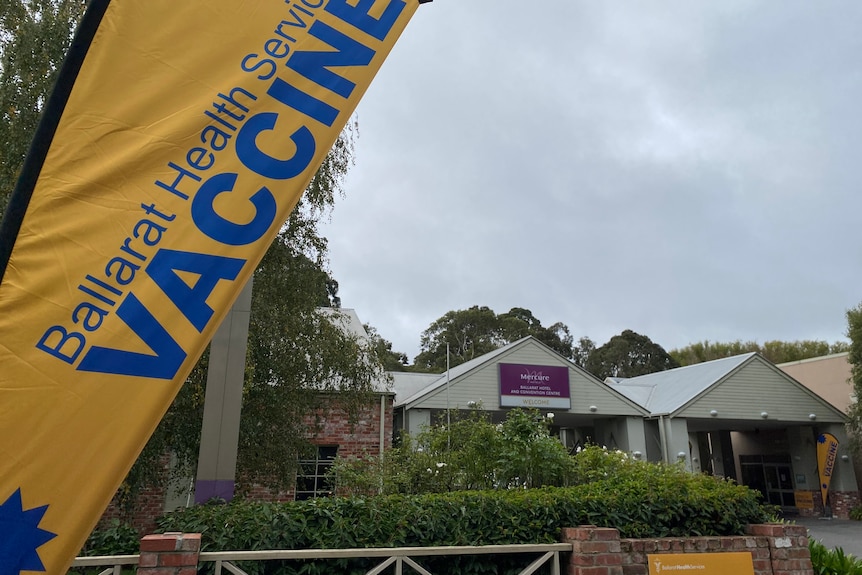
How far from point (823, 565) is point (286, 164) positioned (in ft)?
24.9

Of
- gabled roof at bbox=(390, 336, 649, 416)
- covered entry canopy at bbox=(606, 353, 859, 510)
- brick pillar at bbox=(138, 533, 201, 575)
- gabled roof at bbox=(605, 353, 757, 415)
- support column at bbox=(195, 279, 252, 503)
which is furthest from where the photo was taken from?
gabled roof at bbox=(605, 353, 757, 415)

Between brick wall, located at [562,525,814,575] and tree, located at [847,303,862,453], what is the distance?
21.0 meters

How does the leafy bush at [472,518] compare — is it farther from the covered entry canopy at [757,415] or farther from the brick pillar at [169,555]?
the covered entry canopy at [757,415]

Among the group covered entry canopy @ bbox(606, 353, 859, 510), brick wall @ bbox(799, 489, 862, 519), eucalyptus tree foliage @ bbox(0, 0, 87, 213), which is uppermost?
eucalyptus tree foliage @ bbox(0, 0, 87, 213)

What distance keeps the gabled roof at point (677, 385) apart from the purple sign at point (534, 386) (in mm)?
3498

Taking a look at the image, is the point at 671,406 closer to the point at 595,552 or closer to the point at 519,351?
the point at 519,351

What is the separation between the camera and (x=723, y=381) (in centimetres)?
2219

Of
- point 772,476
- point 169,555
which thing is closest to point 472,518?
point 169,555

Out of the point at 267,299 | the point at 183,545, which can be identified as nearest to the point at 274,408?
the point at 267,299

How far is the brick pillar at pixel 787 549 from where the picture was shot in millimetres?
5398

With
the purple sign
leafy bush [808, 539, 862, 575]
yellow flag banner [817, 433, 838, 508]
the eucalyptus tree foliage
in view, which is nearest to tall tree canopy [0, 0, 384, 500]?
the eucalyptus tree foliage

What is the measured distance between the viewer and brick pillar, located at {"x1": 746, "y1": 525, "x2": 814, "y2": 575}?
5.40m

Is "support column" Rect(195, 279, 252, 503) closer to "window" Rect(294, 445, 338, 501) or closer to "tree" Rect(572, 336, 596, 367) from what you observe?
"window" Rect(294, 445, 338, 501)

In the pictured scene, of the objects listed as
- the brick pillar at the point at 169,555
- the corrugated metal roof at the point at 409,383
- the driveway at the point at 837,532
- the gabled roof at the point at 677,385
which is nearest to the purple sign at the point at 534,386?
the corrugated metal roof at the point at 409,383
